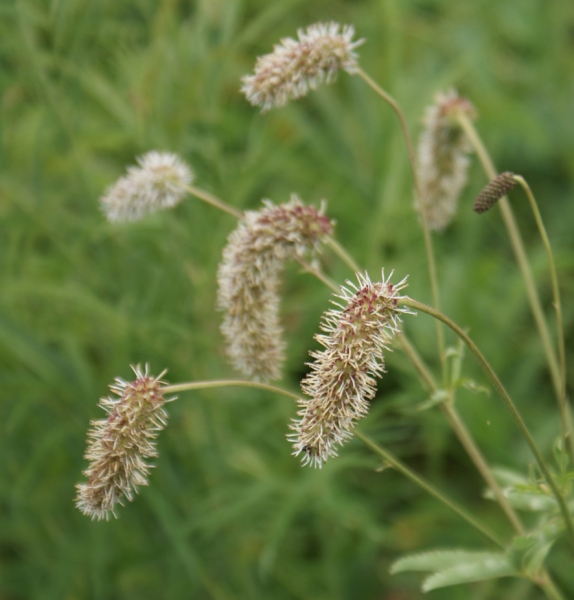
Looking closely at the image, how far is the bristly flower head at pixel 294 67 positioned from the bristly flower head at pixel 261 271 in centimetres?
23

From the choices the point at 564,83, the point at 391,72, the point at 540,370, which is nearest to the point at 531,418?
the point at 540,370

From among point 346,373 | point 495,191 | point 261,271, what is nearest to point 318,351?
point 346,373

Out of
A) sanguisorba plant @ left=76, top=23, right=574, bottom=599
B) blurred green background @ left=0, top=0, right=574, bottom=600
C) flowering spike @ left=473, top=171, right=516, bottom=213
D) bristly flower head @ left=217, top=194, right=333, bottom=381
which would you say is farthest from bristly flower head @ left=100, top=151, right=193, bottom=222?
flowering spike @ left=473, top=171, right=516, bottom=213

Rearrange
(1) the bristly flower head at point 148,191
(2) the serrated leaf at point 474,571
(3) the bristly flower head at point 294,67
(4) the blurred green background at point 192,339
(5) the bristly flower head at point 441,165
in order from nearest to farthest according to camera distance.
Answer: (2) the serrated leaf at point 474,571
(3) the bristly flower head at point 294,67
(1) the bristly flower head at point 148,191
(5) the bristly flower head at point 441,165
(4) the blurred green background at point 192,339

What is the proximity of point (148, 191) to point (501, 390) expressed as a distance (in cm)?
88

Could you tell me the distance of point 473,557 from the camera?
1.59 metres

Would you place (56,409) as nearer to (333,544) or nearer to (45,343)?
(45,343)

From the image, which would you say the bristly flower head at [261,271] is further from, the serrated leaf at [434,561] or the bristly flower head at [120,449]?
the serrated leaf at [434,561]

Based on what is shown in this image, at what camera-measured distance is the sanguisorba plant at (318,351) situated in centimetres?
122

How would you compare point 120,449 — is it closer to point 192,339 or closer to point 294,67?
point 294,67

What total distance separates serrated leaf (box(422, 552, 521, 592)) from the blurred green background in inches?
23.5

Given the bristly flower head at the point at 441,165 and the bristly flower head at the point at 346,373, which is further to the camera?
the bristly flower head at the point at 441,165

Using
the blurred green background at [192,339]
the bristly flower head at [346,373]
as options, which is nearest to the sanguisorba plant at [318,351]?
the bristly flower head at [346,373]

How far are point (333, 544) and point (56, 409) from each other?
3.54 ft
